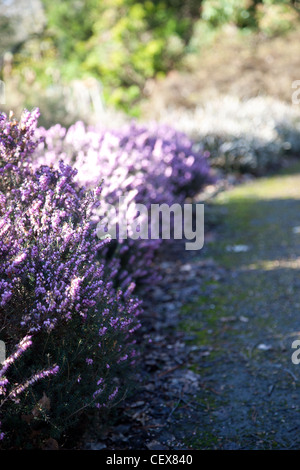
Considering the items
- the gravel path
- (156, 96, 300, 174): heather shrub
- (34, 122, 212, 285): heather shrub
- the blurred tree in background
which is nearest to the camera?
the gravel path

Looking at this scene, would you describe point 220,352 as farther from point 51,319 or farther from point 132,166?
point 132,166

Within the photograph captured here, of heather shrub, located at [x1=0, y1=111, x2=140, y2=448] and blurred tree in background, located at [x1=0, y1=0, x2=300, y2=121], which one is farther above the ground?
blurred tree in background, located at [x1=0, y1=0, x2=300, y2=121]

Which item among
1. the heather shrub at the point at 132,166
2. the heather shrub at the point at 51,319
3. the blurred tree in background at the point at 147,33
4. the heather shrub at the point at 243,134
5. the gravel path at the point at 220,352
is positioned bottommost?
the gravel path at the point at 220,352

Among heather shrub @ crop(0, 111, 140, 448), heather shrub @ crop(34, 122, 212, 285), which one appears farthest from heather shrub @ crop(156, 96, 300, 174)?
heather shrub @ crop(0, 111, 140, 448)

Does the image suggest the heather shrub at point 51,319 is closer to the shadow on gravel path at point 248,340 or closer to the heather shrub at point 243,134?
the shadow on gravel path at point 248,340

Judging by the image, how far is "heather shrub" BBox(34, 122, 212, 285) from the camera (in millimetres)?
3670

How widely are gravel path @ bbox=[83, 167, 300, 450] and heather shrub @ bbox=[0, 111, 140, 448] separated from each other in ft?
1.33

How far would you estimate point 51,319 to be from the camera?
197 centimetres

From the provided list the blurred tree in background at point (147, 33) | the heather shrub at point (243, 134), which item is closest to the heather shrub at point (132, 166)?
the heather shrub at point (243, 134)

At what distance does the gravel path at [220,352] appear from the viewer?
8.02 feet

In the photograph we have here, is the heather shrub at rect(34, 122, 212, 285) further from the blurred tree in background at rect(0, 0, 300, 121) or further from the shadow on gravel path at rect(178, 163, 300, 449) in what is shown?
the blurred tree in background at rect(0, 0, 300, 121)

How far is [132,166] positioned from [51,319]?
2.94 m

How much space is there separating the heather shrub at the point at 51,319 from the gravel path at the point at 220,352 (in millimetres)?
407
